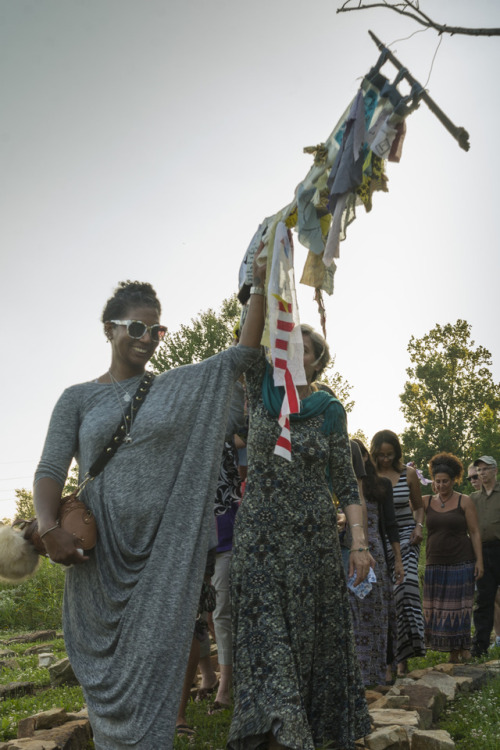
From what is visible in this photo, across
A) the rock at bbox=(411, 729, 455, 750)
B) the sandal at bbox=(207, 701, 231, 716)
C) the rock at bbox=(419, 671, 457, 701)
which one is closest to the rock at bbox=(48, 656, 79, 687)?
the sandal at bbox=(207, 701, 231, 716)

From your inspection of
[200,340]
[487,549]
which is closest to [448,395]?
[200,340]

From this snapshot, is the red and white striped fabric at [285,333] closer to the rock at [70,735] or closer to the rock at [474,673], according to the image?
the rock at [70,735]

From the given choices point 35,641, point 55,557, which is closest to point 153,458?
point 55,557

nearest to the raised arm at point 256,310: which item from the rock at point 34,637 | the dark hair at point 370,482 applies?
the dark hair at point 370,482

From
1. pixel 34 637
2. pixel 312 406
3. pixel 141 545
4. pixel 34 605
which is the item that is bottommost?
pixel 34 637

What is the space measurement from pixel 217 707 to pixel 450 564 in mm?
4385

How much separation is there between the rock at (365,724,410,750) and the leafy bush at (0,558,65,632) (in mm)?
12513

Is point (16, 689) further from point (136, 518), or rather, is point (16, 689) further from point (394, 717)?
point (136, 518)

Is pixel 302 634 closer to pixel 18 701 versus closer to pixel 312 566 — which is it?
pixel 312 566

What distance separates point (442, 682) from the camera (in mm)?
6141

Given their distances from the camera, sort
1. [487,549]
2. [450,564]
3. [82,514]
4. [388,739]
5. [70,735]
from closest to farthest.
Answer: [82,514] < [388,739] < [70,735] < [450,564] < [487,549]

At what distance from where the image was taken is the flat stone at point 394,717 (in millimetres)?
4504

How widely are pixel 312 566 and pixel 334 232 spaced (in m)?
1.75

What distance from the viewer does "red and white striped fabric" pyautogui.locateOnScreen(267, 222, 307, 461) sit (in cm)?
358
